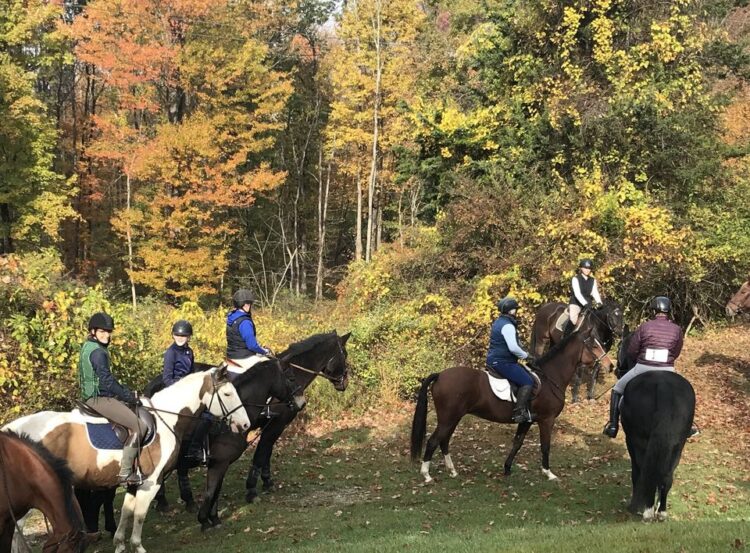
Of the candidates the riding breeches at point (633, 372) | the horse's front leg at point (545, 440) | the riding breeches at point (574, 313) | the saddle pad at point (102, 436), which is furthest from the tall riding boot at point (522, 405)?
the saddle pad at point (102, 436)

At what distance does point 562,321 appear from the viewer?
14.3 metres

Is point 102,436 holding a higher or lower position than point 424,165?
lower

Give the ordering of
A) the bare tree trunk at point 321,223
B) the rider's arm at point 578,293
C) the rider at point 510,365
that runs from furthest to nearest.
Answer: the bare tree trunk at point 321,223 < the rider's arm at point 578,293 < the rider at point 510,365

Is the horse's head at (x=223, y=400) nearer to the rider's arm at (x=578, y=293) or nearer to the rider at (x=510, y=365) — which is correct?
the rider at (x=510, y=365)

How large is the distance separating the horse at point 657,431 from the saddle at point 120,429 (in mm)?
6141

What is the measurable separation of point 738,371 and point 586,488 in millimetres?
10530

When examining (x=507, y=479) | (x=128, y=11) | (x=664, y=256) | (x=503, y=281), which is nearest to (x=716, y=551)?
(x=507, y=479)

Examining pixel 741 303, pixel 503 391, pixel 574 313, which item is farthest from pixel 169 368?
pixel 741 303

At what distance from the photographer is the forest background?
16188 mm

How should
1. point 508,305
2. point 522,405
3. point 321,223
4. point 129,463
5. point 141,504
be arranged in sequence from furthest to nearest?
point 321,223 < point 522,405 < point 508,305 < point 141,504 < point 129,463

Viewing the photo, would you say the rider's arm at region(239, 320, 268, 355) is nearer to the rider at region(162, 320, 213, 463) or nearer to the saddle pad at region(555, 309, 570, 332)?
the rider at region(162, 320, 213, 463)

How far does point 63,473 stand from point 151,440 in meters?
1.60

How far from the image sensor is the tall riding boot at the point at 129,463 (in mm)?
7086

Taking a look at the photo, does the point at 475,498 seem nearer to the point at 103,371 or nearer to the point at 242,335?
the point at 242,335
